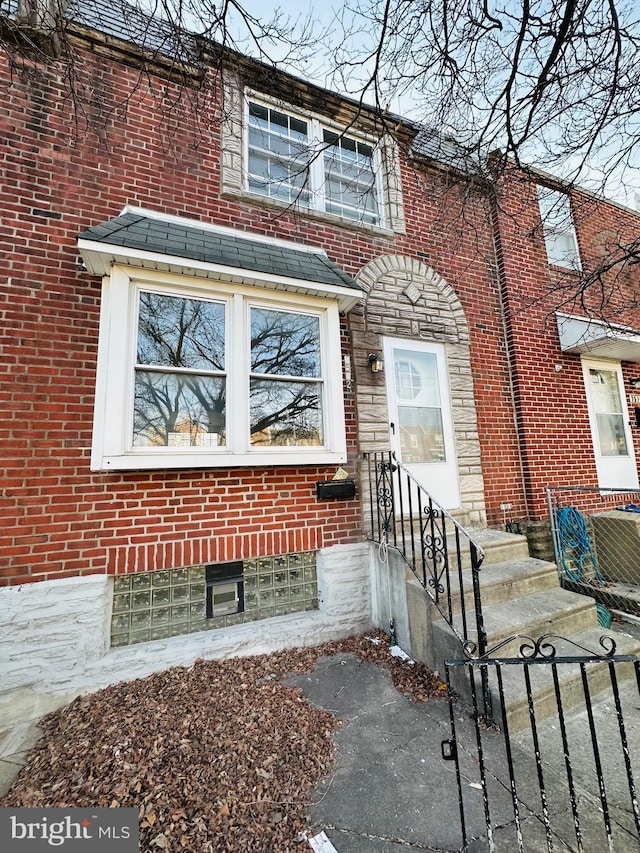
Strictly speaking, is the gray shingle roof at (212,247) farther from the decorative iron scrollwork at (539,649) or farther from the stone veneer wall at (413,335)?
the decorative iron scrollwork at (539,649)

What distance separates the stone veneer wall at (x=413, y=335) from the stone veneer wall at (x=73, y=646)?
2386mm

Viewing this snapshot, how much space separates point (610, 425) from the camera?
638 centimetres

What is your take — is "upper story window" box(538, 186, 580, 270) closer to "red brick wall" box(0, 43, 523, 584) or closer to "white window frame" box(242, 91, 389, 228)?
"white window frame" box(242, 91, 389, 228)

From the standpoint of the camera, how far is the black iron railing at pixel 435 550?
102 inches

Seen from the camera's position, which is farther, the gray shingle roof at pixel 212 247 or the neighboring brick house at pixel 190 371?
the gray shingle roof at pixel 212 247

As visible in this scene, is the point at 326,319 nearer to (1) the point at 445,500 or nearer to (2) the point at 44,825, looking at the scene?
(1) the point at 445,500

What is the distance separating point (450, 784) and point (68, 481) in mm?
3435

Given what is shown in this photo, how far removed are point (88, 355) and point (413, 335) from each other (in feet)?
12.1

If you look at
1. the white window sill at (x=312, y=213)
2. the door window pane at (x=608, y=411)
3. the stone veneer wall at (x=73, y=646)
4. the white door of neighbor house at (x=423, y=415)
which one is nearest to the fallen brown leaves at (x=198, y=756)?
the stone veneer wall at (x=73, y=646)

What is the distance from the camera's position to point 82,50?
3.88 m

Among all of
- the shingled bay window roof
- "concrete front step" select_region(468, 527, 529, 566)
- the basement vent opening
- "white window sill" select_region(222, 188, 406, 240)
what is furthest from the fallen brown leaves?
"white window sill" select_region(222, 188, 406, 240)

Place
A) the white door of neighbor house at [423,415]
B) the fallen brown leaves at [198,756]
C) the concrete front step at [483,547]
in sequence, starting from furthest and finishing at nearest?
the white door of neighbor house at [423,415], the concrete front step at [483,547], the fallen brown leaves at [198,756]

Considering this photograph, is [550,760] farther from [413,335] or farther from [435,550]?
[413,335]

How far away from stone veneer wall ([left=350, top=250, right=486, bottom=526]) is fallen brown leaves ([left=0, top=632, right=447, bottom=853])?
2.45 metres
